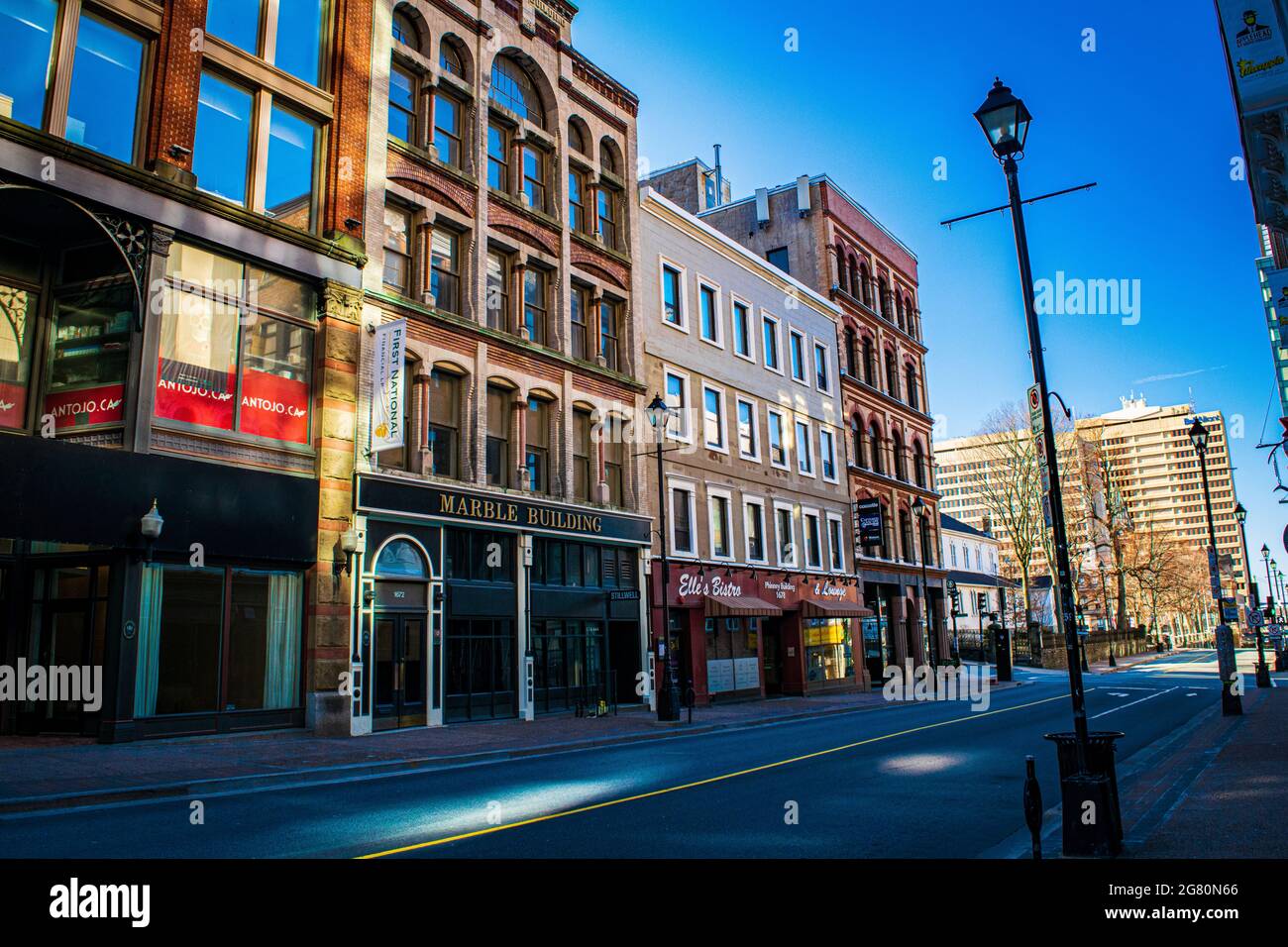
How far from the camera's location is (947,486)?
600 ft

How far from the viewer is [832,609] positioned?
1452 inches

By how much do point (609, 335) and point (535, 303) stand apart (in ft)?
11.4

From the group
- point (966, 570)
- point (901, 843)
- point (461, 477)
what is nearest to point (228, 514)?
point (461, 477)

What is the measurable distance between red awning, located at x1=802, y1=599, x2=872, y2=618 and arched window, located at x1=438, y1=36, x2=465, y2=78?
897 inches

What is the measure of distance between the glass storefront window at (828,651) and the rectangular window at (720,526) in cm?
582

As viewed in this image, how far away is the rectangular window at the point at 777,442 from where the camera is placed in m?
37.0

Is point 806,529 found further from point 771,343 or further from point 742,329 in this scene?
point 742,329

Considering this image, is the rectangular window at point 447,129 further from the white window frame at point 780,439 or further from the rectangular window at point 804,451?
the rectangular window at point 804,451

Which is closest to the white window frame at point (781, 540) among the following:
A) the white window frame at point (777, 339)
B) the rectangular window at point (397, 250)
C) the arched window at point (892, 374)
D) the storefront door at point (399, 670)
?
the white window frame at point (777, 339)

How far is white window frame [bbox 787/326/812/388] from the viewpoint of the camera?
39.5 meters

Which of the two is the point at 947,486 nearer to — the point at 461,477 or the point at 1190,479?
the point at 1190,479

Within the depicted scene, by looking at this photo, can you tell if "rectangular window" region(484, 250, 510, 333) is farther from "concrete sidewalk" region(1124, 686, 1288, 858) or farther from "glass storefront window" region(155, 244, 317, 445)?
"concrete sidewalk" region(1124, 686, 1288, 858)

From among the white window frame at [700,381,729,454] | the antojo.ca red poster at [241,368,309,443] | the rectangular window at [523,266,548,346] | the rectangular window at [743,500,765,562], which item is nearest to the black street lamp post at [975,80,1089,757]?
the antojo.ca red poster at [241,368,309,443]
